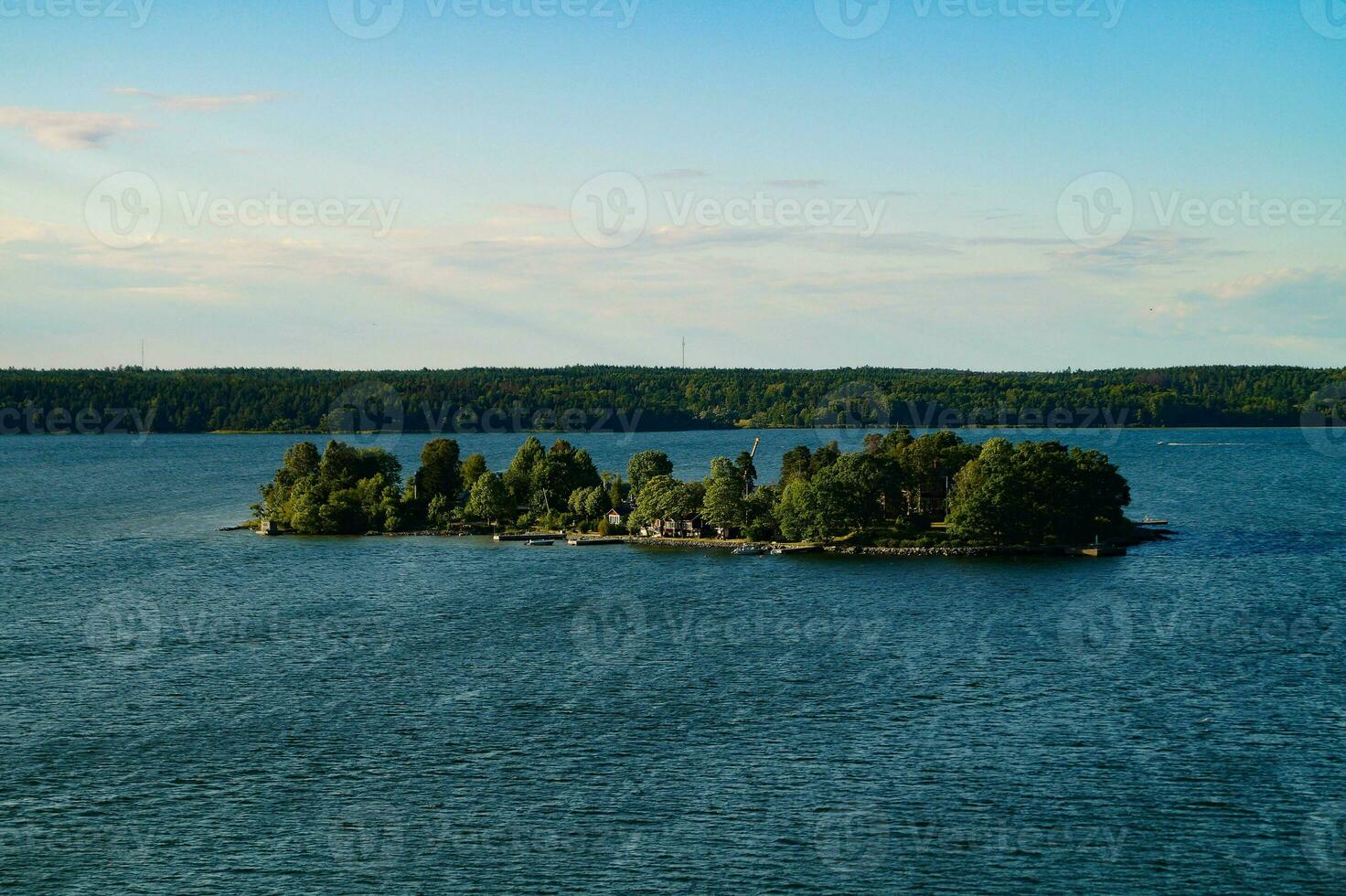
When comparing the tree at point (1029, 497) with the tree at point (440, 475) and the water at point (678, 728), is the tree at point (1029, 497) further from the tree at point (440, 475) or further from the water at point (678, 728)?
the tree at point (440, 475)

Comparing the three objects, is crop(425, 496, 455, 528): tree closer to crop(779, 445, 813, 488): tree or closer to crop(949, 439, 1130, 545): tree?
crop(779, 445, 813, 488): tree

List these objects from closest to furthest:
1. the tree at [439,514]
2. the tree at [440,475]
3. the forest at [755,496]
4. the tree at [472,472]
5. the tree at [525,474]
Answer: the forest at [755,496] → the tree at [439,514] → the tree at [525,474] → the tree at [472,472] → the tree at [440,475]

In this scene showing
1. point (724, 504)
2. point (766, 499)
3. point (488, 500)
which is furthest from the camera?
point (488, 500)

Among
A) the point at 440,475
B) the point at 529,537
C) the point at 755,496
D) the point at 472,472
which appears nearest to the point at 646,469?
the point at 755,496

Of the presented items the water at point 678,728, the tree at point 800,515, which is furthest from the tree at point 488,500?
the tree at point 800,515

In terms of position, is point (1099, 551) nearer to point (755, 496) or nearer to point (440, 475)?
point (755, 496)

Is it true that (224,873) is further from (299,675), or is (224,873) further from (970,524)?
(970,524)
